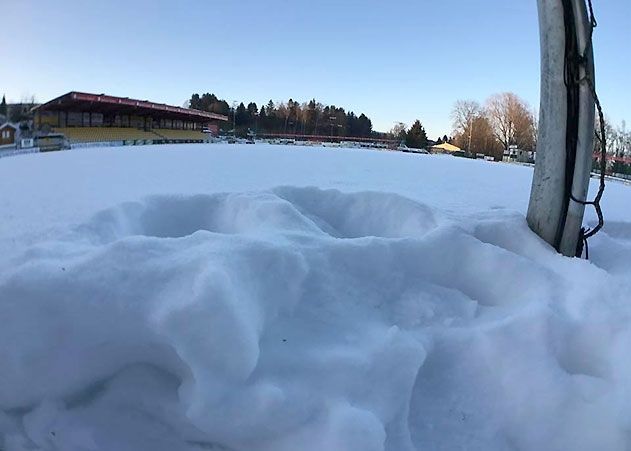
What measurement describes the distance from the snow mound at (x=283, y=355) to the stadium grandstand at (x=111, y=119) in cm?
2619

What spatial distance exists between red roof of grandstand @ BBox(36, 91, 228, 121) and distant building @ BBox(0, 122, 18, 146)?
7.99ft

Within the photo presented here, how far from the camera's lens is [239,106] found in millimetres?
82000

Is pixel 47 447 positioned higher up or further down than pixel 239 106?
further down

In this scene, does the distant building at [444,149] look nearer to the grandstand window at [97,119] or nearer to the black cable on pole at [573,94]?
the grandstand window at [97,119]

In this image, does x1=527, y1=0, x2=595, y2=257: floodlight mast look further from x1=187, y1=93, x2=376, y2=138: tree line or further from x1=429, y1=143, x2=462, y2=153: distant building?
x1=187, y1=93, x2=376, y2=138: tree line

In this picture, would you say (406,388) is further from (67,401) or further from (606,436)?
(67,401)

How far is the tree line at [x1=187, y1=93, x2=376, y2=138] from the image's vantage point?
75750 millimetres

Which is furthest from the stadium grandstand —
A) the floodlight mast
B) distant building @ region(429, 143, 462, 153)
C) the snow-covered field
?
the snow-covered field

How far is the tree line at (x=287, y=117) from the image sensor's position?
249ft

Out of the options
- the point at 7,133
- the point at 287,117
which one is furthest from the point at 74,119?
the point at 287,117

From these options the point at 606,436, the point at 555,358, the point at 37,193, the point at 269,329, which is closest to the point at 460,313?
the point at 555,358

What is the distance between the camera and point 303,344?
1.96 metres

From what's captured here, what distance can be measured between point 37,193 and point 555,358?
3757mm

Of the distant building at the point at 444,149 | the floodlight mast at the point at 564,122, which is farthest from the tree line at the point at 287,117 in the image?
the floodlight mast at the point at 564,122
